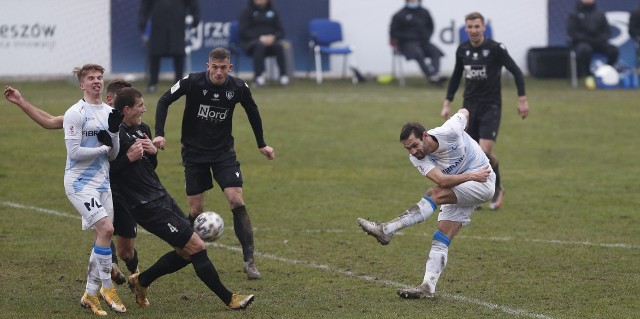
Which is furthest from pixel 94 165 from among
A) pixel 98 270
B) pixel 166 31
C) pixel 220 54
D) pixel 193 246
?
pixel 166 31

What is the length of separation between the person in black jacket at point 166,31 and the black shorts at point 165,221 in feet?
52.0

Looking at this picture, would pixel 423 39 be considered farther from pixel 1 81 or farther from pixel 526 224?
pixel 526 224

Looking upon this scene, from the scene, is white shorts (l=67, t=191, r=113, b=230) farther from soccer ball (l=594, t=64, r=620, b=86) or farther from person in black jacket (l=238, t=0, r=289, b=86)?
soccer ball (l=594, t=64, r=620, b=86)

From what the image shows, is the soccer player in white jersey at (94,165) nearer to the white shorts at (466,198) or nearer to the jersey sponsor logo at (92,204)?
the jersey sponsor logo at (92,204)

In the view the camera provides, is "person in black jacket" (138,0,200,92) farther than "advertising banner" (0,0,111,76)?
No

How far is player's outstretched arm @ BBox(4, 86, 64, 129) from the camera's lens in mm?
9609

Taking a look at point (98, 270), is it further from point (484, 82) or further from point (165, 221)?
point (484, 82)

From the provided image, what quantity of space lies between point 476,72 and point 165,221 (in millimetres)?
7073

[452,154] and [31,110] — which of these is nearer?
[31,110]

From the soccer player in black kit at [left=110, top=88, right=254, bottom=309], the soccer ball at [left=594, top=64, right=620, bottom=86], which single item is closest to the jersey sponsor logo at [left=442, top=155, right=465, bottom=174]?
the soccer player in black kit at [left=110, top=88, right=254, bottom=309]

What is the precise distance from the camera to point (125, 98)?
394 inches

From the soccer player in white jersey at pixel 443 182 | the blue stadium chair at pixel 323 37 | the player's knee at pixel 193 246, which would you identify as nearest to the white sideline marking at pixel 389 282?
the soccer player in white jersey at pixel 443 182

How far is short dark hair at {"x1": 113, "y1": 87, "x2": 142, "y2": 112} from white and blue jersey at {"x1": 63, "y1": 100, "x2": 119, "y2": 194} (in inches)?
5.2

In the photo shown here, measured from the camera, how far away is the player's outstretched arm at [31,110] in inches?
378
